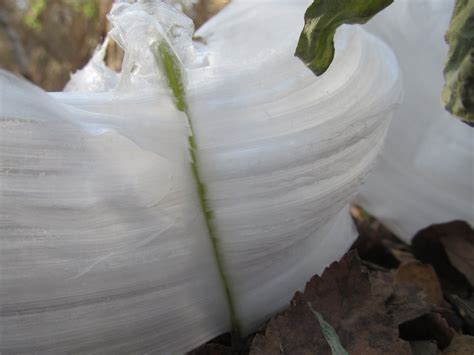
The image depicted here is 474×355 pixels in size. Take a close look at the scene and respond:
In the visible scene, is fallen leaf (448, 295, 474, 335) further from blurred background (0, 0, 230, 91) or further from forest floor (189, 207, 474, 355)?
blurred background (0, 0, 230, 91)

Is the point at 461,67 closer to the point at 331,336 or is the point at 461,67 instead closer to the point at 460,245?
the point at 331,336

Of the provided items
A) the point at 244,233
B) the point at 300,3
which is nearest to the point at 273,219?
the point at 244,233

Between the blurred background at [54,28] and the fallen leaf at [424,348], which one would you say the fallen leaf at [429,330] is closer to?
the fallen leaf at [424,348]

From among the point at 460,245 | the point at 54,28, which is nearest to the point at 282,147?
the point at 460,245

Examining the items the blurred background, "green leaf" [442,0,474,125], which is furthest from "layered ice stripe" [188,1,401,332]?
the blurred background

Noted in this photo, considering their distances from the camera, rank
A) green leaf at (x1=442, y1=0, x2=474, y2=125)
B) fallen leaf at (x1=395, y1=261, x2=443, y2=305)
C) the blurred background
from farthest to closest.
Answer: the blurred background
fallen leaf at (x1=395, y1=261, x2=443, y2=305)
green leaf at (x1=442, y1=0, x2=474, y2=125)

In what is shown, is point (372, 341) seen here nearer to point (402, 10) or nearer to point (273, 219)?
point (273, 219)

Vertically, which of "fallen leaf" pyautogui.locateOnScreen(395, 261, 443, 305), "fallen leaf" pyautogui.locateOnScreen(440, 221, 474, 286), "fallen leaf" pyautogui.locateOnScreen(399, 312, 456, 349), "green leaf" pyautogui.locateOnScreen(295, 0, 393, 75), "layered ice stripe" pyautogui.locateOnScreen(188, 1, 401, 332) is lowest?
"fallen leaf" pyautogui.locateOnScreen(395, 261, 443, 305)
